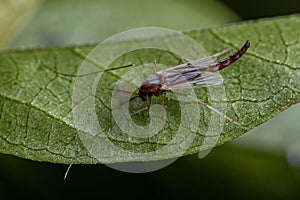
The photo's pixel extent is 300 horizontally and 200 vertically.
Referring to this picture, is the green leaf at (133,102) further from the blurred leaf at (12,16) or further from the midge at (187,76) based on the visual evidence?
the blurred leaf at (12,16)

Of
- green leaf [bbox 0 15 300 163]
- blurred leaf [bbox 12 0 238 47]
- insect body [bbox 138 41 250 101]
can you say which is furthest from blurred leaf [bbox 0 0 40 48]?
insect body [bbox 138 41 250 101]

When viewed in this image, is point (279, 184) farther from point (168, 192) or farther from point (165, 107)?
point (165, 107)

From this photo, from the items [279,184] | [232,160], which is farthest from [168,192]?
[279,184]

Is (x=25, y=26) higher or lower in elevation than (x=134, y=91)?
higher

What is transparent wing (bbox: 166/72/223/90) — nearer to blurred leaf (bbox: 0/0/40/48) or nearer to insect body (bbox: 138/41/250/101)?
insect body (bbox: 138/41/250/101)

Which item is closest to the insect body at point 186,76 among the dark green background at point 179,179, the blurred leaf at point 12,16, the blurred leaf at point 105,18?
the dark green background at point 179,179

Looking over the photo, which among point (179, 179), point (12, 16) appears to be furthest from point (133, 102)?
point (12, 16)
